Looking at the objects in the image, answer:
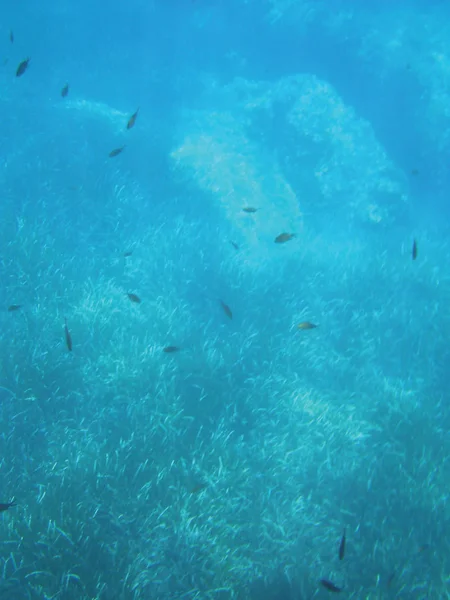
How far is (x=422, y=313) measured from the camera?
9.34 metres

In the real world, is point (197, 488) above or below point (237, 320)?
above

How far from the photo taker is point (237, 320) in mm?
8180

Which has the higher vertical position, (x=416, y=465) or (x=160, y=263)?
(x=160, y=263)

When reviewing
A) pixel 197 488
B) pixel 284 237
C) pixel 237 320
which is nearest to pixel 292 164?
pixel 237 320

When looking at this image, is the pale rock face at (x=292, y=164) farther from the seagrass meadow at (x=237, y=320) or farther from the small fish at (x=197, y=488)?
the small fish at (x=197, y=488)

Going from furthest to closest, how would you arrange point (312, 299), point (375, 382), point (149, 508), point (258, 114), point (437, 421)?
point (258, 114)
point (312, 299)
point (375, 382)
point (437, 421)
point (149, 508)

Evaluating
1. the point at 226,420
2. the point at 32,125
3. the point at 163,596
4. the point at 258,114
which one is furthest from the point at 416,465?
the point at 32,125

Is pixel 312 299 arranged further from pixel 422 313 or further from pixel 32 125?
pixel 32 125

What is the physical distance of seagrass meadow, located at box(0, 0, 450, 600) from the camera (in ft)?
15.0

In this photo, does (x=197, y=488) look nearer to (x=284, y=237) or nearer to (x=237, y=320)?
(x=284, y=237)

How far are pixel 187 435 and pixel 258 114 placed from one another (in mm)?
14230

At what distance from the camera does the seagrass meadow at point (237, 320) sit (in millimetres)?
4586

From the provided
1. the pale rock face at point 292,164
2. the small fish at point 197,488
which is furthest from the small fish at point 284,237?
the pale rock face at point 292,164

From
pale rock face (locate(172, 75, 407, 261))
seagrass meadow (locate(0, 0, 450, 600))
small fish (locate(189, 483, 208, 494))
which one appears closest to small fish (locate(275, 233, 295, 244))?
seagrass meadow (locate(0, 0, 450, 600))
